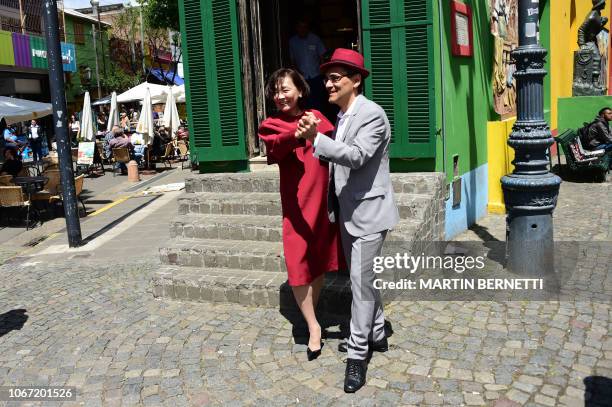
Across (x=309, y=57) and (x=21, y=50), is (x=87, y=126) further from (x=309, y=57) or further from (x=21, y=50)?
(x=309, y=57)

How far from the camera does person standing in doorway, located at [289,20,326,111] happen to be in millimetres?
8133

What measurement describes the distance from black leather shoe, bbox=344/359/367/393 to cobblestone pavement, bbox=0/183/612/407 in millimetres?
63

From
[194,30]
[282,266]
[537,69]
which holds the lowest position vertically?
[282,266]

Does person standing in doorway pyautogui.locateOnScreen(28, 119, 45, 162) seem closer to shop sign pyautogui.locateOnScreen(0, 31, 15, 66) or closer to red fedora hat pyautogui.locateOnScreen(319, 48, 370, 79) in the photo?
shop sign pyautogui.locateOnScreen(0, 31, 15, 66)

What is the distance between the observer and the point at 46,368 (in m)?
4.22

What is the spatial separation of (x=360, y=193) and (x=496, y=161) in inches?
215

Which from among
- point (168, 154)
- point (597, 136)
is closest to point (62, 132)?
point (597, 136)

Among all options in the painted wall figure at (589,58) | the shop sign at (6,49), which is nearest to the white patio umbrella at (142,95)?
the shop sign at (6,49)

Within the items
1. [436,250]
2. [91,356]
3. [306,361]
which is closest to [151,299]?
[91,356]

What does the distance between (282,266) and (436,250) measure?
1809 millimetres

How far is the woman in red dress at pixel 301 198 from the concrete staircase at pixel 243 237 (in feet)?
2.57

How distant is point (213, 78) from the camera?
6992 mm

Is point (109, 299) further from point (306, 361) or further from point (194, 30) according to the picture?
point (194, 30)

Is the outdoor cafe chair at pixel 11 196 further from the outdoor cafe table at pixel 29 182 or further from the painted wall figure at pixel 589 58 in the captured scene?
the painted wall figure at pixel 589 58
